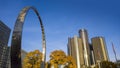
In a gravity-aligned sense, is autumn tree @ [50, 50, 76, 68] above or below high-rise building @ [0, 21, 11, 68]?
below

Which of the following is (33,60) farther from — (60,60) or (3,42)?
(3,42)

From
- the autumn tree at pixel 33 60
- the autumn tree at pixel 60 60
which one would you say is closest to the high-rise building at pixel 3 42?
the autumn tree at pixel 33 60

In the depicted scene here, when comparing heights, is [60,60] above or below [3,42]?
below

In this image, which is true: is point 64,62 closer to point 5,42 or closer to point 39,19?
point 39,19

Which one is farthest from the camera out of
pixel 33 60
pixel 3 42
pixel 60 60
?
pixel 3 42

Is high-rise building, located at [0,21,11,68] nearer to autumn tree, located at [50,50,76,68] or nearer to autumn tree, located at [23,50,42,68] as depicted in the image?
autumn tree, located at [23,50,42,68]

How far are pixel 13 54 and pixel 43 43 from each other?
13905 millimetres

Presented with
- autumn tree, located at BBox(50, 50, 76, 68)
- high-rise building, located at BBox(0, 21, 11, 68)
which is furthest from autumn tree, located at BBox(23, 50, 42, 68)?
high-rise building, located at BBox(0, 21, 11, 68)

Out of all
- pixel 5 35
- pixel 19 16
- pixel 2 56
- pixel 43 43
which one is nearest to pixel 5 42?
pixel 5 35

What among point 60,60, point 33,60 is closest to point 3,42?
point 33,60

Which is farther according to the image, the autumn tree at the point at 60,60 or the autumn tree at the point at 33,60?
the autumn tree at the point at 60,60

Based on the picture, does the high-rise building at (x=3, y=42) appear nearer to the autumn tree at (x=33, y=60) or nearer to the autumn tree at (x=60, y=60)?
the autumn tree at (x=33, y=60)

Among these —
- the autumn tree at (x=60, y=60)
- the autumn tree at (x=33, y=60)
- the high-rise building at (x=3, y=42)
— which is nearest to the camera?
the autumn tree at (x=33, y=60)

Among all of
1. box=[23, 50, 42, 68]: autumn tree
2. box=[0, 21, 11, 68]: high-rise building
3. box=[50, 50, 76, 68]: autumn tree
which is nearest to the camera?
box=[23, 50, 42, 68]: autumn tree
